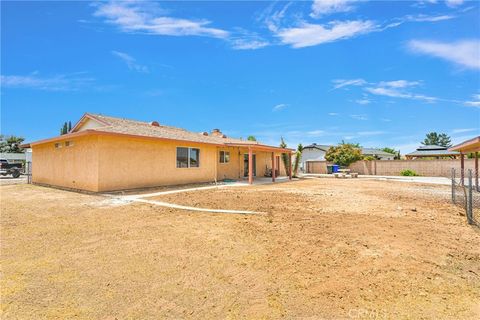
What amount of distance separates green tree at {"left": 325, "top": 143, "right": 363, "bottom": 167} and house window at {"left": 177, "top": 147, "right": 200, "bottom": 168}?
22.0m

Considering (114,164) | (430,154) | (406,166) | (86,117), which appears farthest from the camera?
(430,154)

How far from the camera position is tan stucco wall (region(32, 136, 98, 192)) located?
476 inches

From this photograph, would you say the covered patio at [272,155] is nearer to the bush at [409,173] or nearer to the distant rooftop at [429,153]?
the bush at [409,173]

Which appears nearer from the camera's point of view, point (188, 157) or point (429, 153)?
point (188, 157)

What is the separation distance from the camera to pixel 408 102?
28.0 m

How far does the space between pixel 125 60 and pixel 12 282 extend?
50.9ft

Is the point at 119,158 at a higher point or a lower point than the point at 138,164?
higher

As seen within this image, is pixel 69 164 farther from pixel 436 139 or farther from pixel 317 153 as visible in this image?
pixel 436 139

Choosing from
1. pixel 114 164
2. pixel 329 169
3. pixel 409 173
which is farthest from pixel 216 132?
pixel 409 173

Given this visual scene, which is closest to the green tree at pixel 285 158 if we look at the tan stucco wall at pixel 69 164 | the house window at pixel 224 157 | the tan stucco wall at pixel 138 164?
the house window at pixel 224 157

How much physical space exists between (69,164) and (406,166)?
30.5 meters

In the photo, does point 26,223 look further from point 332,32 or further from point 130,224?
point 332,32

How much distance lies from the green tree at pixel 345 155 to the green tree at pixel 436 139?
172 feet

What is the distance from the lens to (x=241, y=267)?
13.1 feet
